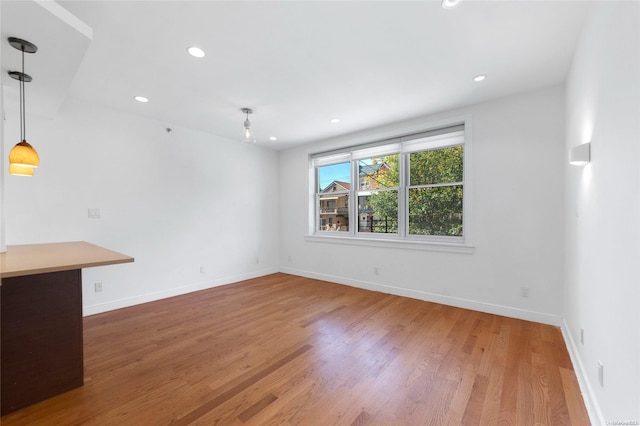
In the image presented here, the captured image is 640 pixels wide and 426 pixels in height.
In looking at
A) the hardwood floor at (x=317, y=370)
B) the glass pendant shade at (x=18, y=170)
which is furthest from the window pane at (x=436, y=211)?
the glass pendant shade at (x=18, y=170)

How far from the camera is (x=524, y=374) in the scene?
213 cm

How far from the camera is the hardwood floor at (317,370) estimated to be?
1.72 meters

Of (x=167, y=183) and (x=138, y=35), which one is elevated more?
(x=138, y=35)

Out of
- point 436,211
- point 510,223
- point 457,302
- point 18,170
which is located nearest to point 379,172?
point 436,211

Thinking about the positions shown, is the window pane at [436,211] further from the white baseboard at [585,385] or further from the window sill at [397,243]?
the white baseboard at [585,385]

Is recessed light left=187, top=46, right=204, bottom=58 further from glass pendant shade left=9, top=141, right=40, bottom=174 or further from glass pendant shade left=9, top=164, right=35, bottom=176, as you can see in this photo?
glass pendant shade left=9, top=164, right=35, bottom=176

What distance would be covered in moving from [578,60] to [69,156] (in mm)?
5508

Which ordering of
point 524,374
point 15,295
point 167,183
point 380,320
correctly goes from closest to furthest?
point 15,295
point 524,374
point 380,320
point 167,183

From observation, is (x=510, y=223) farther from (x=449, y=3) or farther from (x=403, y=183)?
(x=449, y=3)

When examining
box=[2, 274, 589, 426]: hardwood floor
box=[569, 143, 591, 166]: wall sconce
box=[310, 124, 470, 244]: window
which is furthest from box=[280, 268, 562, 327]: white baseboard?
box=[569, 143, 591, 166]: wall sconce

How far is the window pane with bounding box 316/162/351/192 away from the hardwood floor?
2.49 m

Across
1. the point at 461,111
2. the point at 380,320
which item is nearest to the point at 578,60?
the point at 461,111

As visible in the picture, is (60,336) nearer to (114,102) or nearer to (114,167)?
(114,167)

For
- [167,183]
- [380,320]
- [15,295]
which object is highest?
[167,183]
